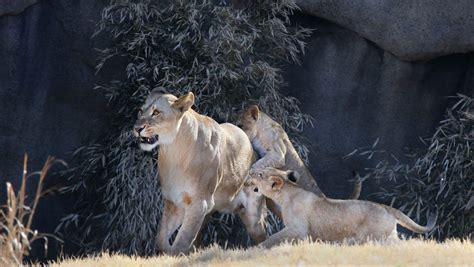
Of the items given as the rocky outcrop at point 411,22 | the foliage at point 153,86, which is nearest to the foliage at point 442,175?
the rocky outcrop at point 411,22

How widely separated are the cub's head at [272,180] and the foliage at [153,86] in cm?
174

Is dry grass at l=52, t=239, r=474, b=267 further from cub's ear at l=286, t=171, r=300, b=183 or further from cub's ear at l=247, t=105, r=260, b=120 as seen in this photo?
cub's ear at l=247, t=105, r=260, b=120

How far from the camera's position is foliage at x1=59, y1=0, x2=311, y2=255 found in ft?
39.6

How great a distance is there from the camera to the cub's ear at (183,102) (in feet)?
32.6

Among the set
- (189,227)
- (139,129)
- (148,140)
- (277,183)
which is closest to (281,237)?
(277,183)

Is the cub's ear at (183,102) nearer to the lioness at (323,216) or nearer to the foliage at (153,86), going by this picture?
the lioness at (323,216)

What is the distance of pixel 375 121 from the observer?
512 inches

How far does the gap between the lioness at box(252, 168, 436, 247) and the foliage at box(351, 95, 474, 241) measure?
6.58 feet

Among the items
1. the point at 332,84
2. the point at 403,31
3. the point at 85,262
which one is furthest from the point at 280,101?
the point at 85,262

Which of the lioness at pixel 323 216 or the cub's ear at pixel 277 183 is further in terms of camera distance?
the cub's ear at pixel 277 183

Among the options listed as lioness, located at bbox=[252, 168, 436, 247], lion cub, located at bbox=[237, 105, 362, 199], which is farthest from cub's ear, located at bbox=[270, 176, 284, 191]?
lion cub, located at bbox=[237, 105, 362, 199]

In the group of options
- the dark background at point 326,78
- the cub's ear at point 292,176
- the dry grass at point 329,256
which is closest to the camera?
the dry grass at point 329,256

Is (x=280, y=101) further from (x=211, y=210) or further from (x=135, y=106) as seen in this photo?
(x=211, y=210)

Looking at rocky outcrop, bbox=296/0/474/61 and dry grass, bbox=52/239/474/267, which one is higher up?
rocky outcrop, bbox=296/0/474/61
